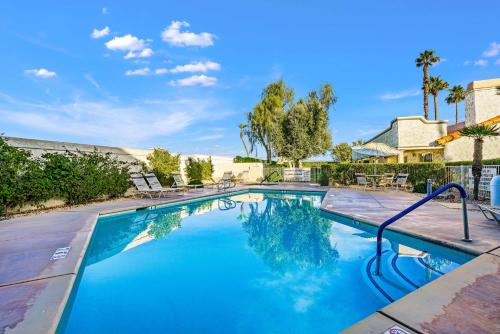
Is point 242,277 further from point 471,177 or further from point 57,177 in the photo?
point 471,177

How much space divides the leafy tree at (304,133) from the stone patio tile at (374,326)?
18.1 metres

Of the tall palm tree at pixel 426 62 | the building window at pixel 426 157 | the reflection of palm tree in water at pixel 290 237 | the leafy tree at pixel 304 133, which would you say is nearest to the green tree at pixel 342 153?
the tall palm tree at pixel 426 62

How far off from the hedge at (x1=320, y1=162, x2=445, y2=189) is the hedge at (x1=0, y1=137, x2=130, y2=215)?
11.8 meters

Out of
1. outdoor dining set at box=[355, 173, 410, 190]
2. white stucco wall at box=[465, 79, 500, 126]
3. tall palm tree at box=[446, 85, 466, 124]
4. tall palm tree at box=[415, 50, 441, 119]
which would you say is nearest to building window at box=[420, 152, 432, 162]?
white stucco wall at box=[465, 79, 500, 126]

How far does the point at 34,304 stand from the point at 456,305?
3.83 m

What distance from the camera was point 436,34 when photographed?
15.0 m

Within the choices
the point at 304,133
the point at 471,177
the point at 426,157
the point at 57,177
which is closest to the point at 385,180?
the point at 471,177

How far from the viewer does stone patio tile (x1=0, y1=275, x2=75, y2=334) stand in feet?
7.36

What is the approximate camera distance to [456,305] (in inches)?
95.0

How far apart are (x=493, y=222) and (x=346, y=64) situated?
14394 millimetres

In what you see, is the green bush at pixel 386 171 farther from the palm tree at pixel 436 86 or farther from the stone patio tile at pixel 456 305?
the palm tree at pixel 436 86

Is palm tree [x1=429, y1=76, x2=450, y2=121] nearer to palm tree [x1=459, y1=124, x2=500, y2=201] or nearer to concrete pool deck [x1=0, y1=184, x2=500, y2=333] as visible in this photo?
palm tree [x1=459, y1=124, x2=500, y2=201]

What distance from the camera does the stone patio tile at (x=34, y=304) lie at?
88.4 inches

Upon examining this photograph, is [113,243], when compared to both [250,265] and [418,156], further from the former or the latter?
[418,156]
